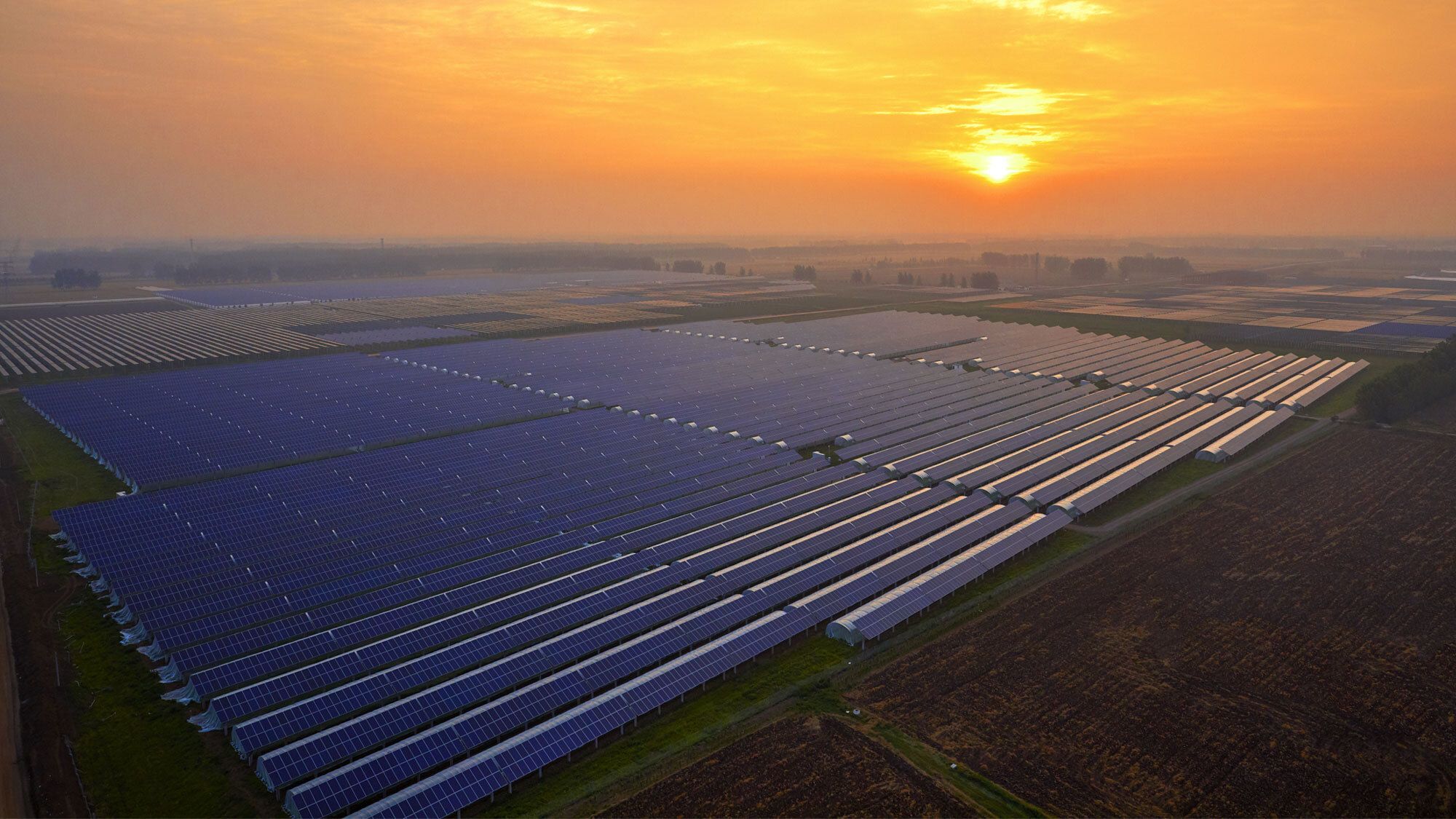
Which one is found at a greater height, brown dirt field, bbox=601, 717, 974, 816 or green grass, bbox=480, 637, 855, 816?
green grass, bbox=480, 637, 855, 816

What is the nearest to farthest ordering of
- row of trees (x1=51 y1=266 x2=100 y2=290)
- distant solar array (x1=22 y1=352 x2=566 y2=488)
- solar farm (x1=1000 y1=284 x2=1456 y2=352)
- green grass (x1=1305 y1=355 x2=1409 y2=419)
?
distant solar array (x1=22 y1=352 x2=566 y2=488)
green grass (x1=1305 y1=355 x2=1409 y2=419)
solar farm (x1=1000 y1=284 x2=1456 y2=352)
row of trees (x1=51 y1=266 x2=100 y2=290)

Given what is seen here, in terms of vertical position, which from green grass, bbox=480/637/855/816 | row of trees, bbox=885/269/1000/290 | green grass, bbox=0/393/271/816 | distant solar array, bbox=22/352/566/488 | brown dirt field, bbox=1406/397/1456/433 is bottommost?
green grass, bbox=480/637/855/816

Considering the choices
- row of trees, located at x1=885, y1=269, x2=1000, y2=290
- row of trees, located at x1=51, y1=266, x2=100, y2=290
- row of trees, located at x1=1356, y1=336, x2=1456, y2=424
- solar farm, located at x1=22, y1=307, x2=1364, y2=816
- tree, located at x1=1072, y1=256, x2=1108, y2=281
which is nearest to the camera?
solar farm, located at x1=22, y1=307, x2=1364, y2=816

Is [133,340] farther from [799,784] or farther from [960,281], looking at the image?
[960,281]

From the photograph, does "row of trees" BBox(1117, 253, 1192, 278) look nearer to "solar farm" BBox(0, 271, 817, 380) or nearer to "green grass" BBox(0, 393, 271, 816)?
"solar farm" BBox(0, 271, 817, 380)

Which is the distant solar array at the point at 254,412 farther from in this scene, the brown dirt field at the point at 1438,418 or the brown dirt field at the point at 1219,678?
the brown dirt field at the point at 1438,418

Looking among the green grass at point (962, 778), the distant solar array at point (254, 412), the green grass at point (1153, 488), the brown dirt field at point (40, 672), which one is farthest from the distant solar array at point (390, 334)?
the green grass at point (962, 778)

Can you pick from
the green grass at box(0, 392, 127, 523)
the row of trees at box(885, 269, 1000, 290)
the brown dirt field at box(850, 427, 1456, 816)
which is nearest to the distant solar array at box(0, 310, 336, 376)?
the green grass at box(0, 392, 127, 523)
